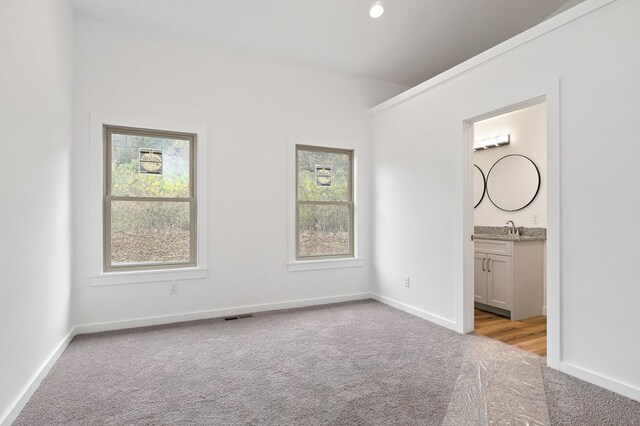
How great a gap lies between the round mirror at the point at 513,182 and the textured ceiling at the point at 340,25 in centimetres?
148

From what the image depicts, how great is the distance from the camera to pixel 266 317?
12.8 ft

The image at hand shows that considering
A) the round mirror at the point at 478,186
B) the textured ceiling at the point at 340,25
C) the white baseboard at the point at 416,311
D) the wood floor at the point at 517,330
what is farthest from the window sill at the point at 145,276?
the round mirror at the point at 478,186

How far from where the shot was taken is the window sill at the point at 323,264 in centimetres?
432

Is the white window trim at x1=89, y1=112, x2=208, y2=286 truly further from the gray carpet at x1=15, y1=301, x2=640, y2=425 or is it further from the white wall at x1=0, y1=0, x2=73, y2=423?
the gray carpet at x1=15, y1=301, x2=640, y2=425

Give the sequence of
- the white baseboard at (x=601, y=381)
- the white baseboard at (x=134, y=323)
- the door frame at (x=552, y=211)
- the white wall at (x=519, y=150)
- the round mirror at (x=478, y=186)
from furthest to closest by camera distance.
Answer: the round mirror at (x=478, y=186) < the white wall at (x=519, y=150) < the door frame at (x=552, y=211) < the white baseboard at (x=601, y=381) < the white baseboard at (x=134, y=323)

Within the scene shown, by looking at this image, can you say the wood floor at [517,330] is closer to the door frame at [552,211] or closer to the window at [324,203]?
the door frame at [552,211]

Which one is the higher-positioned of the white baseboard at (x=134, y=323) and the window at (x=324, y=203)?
the window at (x=324, y=203)

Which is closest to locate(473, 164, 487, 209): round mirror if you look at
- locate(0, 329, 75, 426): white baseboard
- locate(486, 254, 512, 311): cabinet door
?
locate(486, 254, 512, 311): cabinet door

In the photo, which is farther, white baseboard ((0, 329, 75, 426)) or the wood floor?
the wood floor

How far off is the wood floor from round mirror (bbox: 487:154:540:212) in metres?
1.41

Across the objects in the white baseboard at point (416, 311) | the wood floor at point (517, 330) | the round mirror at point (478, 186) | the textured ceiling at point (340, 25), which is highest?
the textured ceiling at point (340, 25)

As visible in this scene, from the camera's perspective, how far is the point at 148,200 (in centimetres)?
370

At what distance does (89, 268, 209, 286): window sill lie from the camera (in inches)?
135

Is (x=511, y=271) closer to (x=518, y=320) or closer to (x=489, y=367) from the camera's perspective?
(x=518, y=320)
